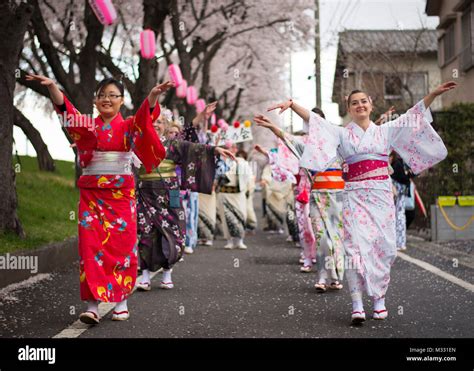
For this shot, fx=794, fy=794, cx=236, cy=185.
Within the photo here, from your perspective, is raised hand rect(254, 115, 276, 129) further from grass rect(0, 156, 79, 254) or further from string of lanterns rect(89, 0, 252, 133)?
grass rect(0, 156, 79, 254)

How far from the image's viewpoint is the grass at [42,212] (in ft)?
32.4

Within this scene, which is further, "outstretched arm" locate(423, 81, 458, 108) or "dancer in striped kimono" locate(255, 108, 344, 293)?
"dancer in striped kimono" locate(255, 108, 344, 293)

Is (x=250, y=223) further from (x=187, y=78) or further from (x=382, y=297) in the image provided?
(x=382, y=297)

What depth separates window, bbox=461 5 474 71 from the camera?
21.2 meters

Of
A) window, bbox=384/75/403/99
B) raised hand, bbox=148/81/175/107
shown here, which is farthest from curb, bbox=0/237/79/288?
window, bbox=384/75/403/99

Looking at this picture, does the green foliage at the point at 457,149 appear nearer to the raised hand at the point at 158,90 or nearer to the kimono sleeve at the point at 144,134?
the kimono sleeve at the point at 144,134

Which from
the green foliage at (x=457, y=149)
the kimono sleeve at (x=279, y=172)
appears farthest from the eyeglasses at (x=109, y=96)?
the green foliage at (x=457, y=149)

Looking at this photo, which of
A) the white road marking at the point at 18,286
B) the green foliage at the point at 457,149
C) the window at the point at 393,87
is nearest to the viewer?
the white road marking at the point at 18,286

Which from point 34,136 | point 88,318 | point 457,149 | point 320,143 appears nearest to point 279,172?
point 320,143

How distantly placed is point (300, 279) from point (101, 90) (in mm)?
3765

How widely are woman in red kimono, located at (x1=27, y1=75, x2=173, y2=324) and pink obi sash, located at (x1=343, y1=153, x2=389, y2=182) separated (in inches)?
65.3

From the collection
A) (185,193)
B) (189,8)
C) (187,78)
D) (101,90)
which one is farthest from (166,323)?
(189,8)

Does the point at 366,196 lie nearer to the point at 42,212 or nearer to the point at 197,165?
the point at 197,165

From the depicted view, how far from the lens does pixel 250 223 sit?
18188 mm
